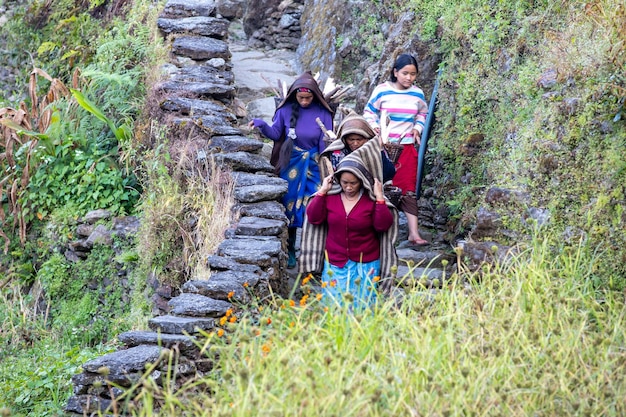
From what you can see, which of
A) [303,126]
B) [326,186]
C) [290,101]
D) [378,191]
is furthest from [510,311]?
[290,101]

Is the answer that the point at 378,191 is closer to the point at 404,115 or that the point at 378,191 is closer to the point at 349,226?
the point at 349,226

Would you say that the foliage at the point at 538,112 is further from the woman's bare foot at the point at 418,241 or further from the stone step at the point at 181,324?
the stone step at the point at 181,324

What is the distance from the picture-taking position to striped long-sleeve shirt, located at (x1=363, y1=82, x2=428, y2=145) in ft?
24.3

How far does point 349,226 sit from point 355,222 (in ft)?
0.19

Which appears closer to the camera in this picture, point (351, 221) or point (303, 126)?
point (351, 221)

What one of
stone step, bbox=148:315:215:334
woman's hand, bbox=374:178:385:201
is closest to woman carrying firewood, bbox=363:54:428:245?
woman's hand, bbox=374:178:385:201

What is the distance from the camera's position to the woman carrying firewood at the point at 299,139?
750cm

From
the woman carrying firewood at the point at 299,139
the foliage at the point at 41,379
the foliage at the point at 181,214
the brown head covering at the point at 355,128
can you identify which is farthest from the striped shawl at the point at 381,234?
the foliage at the point at 41,379

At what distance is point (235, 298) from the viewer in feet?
19.1

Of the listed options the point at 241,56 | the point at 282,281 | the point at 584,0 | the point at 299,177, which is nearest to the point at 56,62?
the point at 241,56

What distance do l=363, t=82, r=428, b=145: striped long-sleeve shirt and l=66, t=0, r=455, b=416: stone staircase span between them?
99cm

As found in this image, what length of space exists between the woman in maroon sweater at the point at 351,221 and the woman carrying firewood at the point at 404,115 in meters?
1.28

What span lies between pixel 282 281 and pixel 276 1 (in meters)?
7.06

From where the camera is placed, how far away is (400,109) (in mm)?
7418
